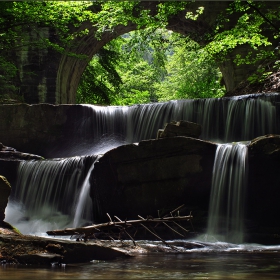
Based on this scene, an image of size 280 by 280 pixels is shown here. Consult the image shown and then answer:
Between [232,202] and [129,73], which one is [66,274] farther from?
[129,73]

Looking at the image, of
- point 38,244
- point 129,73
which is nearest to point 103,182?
point 38,244

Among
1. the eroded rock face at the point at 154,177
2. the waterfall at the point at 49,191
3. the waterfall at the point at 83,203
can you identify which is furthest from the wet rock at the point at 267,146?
the waterfall at the point at 49,191

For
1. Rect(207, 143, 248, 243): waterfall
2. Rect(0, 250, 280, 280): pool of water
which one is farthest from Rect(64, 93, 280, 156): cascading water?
Rect(0, 250, 280, 280): pool of water

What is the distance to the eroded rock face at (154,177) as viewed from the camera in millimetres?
11703

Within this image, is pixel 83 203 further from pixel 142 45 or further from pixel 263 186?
pixel 142 45

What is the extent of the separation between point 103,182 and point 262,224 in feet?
12.7

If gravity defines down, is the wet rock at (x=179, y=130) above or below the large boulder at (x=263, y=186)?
above

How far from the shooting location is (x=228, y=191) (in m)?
11.5

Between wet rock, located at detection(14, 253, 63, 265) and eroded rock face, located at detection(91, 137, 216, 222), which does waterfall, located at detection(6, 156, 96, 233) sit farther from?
wet rock, located at detection(14, 253, 63, 265)

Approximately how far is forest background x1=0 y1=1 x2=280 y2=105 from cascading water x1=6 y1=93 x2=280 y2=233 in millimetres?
1338

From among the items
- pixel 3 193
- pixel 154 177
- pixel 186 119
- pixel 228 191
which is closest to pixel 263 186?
pixel 228 191

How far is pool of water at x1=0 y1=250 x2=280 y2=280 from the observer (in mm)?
5504

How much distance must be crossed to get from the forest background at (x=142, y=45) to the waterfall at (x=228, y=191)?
1.71 metres

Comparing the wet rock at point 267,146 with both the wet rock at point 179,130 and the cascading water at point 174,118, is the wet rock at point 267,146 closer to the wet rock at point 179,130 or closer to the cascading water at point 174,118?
the wet rock at point 179,130
